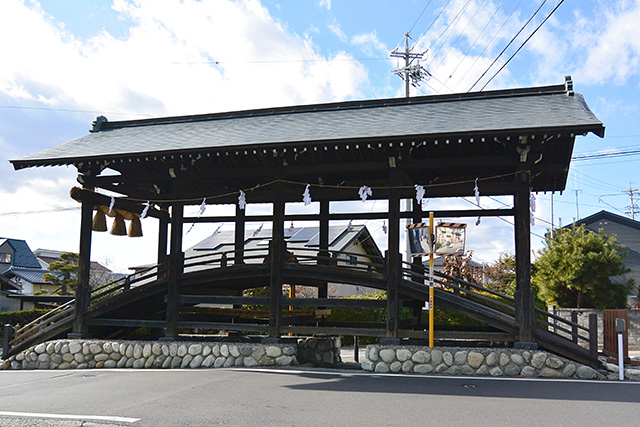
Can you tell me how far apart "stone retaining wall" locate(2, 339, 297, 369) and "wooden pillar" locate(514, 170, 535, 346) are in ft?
15.6

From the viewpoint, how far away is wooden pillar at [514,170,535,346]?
10484mm

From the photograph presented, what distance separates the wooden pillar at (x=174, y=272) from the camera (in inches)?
508

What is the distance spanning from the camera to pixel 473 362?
10477 millimetres

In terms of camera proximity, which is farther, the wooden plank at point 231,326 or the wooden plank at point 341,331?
the wooden plank at point 231,326

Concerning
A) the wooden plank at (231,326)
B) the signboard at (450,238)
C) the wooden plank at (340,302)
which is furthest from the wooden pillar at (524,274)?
the wooden plank at (231,326)

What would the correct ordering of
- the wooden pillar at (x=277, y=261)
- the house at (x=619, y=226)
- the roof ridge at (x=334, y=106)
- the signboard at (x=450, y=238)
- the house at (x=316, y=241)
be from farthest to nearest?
the house at (x=619, y=226)
the house at (x=316, y=241)
the roof ridge at (x=334, y=106)
the wooden pillar at (x=277, y=261)
the signboard at (x=450, y=238)

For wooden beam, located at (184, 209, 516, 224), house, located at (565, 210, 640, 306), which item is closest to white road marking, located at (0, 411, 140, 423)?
wooden beam, located at (184, 209, 516, 224)

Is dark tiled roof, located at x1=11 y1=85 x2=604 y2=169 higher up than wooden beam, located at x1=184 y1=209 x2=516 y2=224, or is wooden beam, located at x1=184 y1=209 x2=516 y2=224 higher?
dark tiled roof, located at x1=11 y1=85 x2=604 y2=169

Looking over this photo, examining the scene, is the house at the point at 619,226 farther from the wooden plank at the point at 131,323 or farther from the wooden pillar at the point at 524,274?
the wooden plank at the point at 131,323

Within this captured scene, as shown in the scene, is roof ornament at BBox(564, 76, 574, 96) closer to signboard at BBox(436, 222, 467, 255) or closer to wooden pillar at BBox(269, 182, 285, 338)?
signboard at BBox(436, 222, 467, 255)

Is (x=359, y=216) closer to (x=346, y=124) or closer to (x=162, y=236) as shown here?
(x=346, y=124)

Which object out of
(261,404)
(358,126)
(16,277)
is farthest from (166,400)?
(16,277)

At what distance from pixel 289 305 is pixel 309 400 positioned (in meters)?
4.89

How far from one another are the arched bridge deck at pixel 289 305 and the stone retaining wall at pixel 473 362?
33cm
